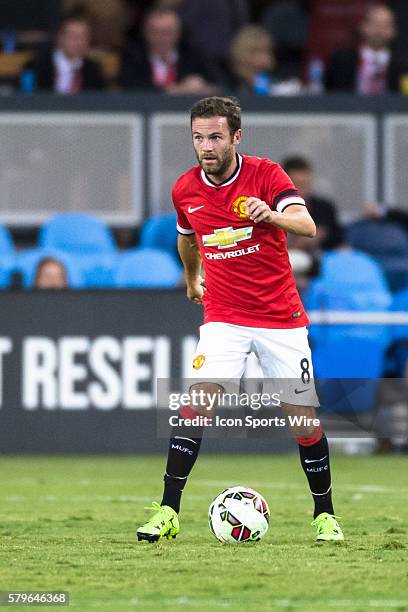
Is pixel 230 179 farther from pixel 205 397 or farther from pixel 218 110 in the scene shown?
pixel 205 397

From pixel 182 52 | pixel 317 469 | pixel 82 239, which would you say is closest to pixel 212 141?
pixel 317 469

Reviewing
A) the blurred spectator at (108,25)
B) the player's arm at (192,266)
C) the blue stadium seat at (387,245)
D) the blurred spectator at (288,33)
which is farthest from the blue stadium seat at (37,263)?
the player's arm at (192,266)

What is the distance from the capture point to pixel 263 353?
25.4 ft

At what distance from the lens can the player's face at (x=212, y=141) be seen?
7.38 metres

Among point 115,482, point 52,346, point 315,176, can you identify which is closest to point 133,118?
point 315,176

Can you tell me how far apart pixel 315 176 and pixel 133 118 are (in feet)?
6.55

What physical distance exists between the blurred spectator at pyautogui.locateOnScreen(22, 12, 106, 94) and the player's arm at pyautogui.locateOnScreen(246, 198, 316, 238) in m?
7.80

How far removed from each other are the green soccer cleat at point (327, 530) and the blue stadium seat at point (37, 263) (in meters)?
6.42

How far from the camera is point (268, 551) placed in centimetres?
730

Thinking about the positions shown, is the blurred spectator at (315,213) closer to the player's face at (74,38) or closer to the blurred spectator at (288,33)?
the player's face at (74,38)

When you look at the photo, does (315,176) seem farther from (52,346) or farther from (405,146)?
(52,346)

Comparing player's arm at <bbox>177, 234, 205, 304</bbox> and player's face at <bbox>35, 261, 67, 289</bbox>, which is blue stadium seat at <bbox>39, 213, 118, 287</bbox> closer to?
player's face at <bbox>35, 261, 67, 289</bbox>

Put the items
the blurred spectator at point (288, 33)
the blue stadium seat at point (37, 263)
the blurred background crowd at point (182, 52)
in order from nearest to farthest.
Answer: the blue stadium seat at point (37, 263)
the blurred background crowd at point (182, 52)
the blurred spectator at point (288, 33)

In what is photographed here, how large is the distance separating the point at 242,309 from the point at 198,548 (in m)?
1.22
